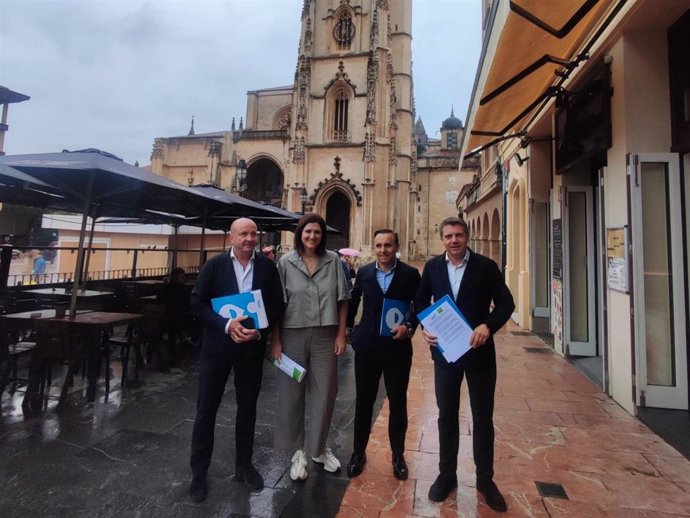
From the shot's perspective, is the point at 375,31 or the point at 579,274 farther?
the point at 375,31

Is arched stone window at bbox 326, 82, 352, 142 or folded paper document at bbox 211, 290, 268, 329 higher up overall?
arched stone window at bbox 326, 82, 352, 142

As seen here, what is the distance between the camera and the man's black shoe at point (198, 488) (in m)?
2.49

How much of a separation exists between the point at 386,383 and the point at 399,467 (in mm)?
644

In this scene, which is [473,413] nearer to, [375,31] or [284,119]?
[375,31]

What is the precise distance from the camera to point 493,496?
8.20ft

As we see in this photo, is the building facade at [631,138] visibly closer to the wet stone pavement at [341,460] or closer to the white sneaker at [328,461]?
the wet stone pavement at [341,460]

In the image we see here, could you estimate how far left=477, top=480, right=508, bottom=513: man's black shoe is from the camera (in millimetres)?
2455

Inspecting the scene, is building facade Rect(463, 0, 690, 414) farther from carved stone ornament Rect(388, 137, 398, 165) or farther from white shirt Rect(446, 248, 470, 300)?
carved stone ornament Rect(388, 137, 398, 165)

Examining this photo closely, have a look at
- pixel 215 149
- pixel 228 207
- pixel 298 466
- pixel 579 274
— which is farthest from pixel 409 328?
pixel 215 149

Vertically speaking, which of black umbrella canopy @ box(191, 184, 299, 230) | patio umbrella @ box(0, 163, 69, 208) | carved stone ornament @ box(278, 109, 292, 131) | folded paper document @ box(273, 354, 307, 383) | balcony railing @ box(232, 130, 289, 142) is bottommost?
folded paper document @ box(273, 354, 307, 383)

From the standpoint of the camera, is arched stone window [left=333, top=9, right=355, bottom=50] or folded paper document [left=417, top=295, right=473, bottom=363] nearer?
folded paper document [left=417, top=295, right=473, bottom=363]

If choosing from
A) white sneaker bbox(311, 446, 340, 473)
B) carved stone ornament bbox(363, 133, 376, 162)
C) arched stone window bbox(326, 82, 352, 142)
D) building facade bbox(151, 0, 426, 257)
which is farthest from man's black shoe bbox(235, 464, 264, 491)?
arched stone window bbox(326, 82, 352, 142)

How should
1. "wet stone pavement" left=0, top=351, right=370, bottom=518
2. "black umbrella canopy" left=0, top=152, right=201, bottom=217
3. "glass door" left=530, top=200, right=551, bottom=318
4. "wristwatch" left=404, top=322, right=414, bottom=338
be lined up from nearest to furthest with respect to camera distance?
"wet stone pavement" left=0, top=351, right=370, bottom=518 < "wristwatch" left=404, top=322, right=414, bottom=338 < "black umbrella canopy" left=0, top=152, right=201, bottom=217 < "glass door" left=530, top=200, right=551, bottom=318

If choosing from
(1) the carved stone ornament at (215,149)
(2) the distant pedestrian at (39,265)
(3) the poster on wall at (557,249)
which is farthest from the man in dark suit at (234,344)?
(1) the carved stone ornament at (215,149)
